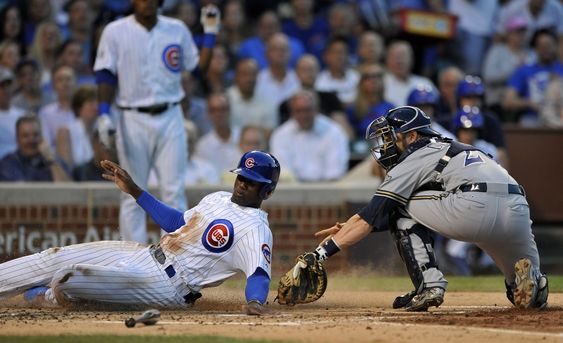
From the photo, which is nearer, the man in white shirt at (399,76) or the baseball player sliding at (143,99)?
the baseball player sliding at (143,99)

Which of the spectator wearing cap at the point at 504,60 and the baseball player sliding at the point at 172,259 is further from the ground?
the spectator wearing cap at the point at 504,60

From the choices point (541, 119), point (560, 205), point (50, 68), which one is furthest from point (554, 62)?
point (50, 68)

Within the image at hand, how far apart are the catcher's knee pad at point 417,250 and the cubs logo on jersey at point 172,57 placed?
10.5 feet

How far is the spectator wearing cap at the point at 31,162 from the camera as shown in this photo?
1135cm

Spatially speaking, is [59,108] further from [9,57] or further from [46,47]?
[46,47]

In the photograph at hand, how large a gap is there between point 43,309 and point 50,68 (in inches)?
268

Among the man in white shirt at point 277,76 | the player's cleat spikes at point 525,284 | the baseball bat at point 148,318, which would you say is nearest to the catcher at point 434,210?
the player's cleat spikes at point 525,284

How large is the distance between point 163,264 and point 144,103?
8.95 ft

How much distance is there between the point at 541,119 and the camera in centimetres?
1373

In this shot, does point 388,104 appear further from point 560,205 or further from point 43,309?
point 43,309

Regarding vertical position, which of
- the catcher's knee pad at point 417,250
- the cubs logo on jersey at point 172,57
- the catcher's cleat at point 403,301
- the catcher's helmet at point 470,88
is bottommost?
the catcher's cleat at point 403,301

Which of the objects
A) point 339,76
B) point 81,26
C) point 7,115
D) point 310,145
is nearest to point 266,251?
point 310,145

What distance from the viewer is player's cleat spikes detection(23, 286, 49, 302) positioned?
23.7 ft

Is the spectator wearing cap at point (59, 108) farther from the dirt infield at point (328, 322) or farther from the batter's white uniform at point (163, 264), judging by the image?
the batter's white uniform at point (163, 264)
